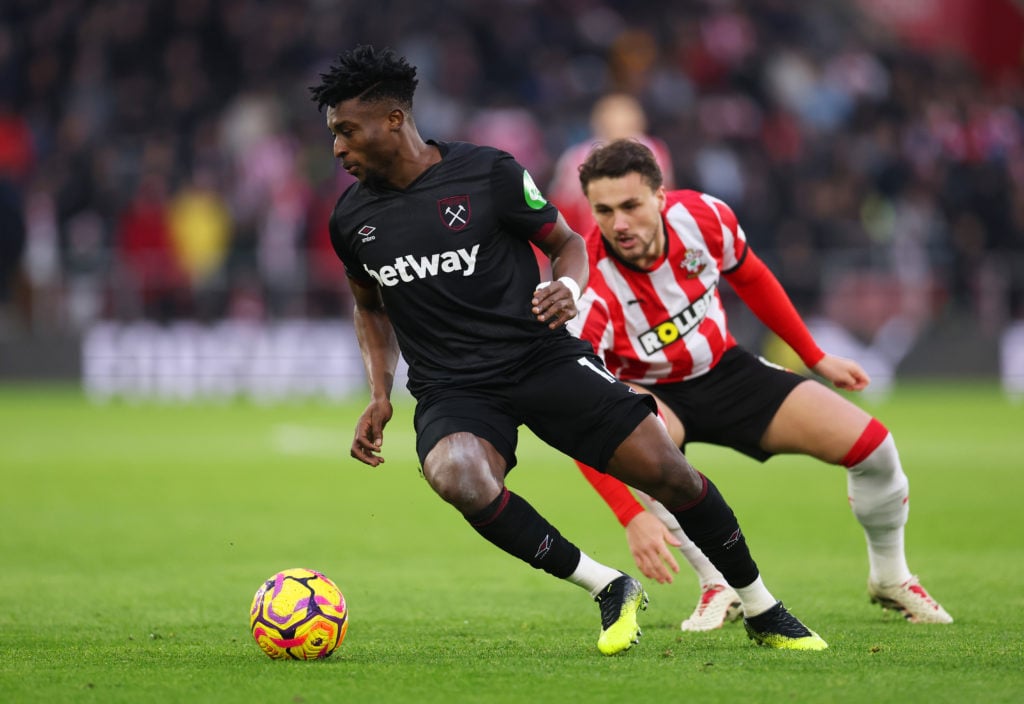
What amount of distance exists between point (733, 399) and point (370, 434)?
171cm

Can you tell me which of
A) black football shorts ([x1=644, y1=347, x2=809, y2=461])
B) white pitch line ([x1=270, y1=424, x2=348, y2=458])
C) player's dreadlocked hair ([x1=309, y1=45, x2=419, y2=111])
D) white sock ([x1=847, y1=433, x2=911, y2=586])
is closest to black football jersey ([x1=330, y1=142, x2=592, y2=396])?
player's dreadlocked hair ([x1=309, y1=45, x2=419, y2=111])

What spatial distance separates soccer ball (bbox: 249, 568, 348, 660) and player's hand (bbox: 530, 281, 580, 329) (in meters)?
1.28

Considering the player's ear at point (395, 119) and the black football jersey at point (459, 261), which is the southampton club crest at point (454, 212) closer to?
the black football jersey at point (459, 261)

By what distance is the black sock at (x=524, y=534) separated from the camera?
18.2 ft

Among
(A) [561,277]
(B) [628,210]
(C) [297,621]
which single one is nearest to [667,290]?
(B) [628,210]

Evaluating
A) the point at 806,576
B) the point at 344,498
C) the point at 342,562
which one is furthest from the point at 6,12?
the point at 806,576

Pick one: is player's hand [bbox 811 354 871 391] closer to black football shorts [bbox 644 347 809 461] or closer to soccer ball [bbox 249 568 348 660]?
black football shorts [bbox 644 347 809 461]

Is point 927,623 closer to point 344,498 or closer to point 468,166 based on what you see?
point 468,166

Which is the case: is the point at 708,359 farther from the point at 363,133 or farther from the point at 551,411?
the point at 363,133

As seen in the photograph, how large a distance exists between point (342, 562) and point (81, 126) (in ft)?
46.3

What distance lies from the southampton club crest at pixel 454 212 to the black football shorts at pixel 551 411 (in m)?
0.61

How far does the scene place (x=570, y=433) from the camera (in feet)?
18.9

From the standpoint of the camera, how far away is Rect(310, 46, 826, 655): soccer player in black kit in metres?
5.62

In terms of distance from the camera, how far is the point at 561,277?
579 cm
